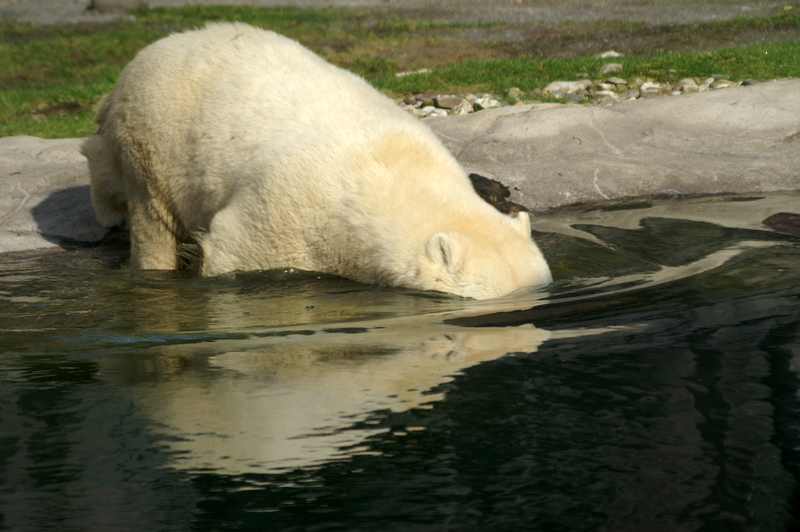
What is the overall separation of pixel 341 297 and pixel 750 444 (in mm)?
2012

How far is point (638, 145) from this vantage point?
277 inches

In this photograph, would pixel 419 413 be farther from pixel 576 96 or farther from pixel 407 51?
pixel 407 51

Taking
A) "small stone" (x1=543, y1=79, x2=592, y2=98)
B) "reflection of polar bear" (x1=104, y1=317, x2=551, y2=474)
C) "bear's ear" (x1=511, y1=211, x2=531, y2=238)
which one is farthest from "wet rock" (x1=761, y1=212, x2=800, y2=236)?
"small stone" (x1=543, y1=79, x2=592, y2=98)

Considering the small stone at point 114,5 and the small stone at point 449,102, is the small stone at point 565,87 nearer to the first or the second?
the small stone at point 449,102

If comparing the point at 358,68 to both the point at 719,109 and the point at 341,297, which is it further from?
the point at 341,297

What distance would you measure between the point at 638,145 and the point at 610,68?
→ 16.6ft

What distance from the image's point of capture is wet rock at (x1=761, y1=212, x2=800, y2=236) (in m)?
4.35

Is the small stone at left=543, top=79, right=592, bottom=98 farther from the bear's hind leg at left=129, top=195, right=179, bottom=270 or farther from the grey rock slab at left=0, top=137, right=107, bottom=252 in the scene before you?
the bear's hind leg at left=129, top=195, right=179, bottom=270

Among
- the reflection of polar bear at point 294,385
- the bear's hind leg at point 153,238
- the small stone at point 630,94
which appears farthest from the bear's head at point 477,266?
the small stone at point 630,94

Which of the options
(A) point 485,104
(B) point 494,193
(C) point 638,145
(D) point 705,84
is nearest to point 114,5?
(A) point 485,104

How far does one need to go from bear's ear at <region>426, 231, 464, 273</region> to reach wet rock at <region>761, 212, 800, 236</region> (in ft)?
6.82

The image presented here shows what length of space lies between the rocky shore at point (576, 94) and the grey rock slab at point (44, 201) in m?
4.53

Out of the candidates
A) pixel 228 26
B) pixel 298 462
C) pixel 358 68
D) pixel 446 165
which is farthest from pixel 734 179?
pixel 358 68

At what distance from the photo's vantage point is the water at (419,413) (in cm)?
144
